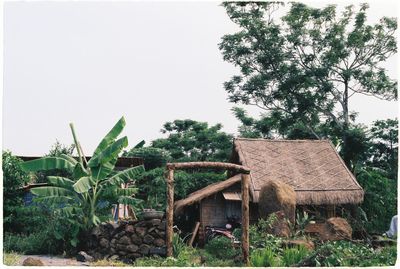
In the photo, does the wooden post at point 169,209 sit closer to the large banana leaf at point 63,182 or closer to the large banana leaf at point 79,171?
the large banana leaf at point 79,171

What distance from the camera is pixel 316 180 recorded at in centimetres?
1498

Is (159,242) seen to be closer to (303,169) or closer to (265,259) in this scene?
(265,259)

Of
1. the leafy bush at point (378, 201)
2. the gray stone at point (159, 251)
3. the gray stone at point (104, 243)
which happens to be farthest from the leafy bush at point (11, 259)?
the leafy bush at point (378, 201)

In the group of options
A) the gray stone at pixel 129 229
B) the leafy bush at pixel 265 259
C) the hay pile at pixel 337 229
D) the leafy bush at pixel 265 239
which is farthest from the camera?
the hay pile at pixel 337 229

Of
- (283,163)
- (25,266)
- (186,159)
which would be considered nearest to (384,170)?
(283,163)

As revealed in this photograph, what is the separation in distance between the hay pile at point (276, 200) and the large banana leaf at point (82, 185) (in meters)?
3.98

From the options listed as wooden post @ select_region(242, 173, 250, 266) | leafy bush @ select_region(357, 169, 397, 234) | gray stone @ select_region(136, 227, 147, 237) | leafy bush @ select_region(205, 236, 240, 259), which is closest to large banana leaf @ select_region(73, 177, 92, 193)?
gray stone @ select_region(136, 227, 147, 237)

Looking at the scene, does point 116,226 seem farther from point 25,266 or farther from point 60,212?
point 25,266

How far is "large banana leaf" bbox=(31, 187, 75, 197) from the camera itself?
39.4 feet

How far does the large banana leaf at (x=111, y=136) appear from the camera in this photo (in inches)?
496

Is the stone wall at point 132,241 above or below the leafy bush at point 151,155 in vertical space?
below

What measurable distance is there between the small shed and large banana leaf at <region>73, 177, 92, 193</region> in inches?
121

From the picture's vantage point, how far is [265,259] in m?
10.0

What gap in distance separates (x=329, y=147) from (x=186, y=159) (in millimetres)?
6979
